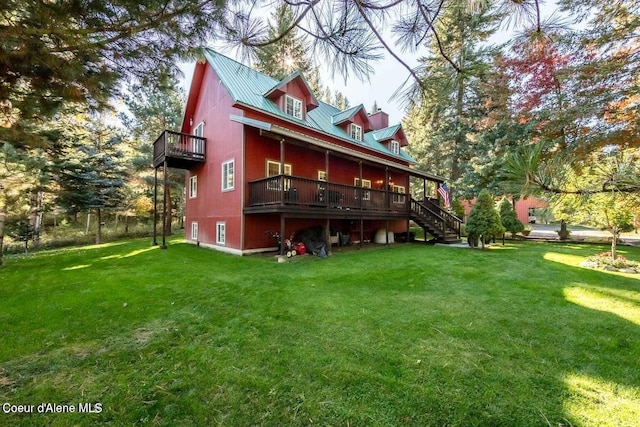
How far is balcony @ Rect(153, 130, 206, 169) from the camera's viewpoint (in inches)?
468

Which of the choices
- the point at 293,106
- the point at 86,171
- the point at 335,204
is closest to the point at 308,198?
the point at 335,204

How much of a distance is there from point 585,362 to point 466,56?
3.59 metres

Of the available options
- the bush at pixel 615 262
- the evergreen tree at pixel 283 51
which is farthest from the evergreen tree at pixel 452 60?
the bush at pixel 615 262

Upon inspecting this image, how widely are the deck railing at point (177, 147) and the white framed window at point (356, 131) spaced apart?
8.23 m

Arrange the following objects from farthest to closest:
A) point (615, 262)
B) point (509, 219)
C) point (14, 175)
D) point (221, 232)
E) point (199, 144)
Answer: point (509, 219) → point (199, 144) → point (221, 232) → point (14, 175) → point (615, 262)

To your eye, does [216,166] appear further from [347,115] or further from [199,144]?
[347,115]

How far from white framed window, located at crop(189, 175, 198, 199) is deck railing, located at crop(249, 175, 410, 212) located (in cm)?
560

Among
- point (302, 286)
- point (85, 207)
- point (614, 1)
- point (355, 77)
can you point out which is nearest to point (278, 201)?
point (302, 286)

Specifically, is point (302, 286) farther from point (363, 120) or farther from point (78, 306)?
point (363, 120)

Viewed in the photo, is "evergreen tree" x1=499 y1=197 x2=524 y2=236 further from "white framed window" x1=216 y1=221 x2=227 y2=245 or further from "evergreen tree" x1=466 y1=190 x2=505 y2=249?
"white framed window" x1=216 y1=221 x2=227 y2=245

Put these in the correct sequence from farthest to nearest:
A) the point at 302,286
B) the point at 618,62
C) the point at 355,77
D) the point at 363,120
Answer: the point at 363,120 < the point at 302,286 < the point at 618,62 < the point at 355,77

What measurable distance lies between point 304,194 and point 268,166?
246cm

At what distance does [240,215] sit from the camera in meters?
10.6

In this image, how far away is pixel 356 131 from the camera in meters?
16.1
